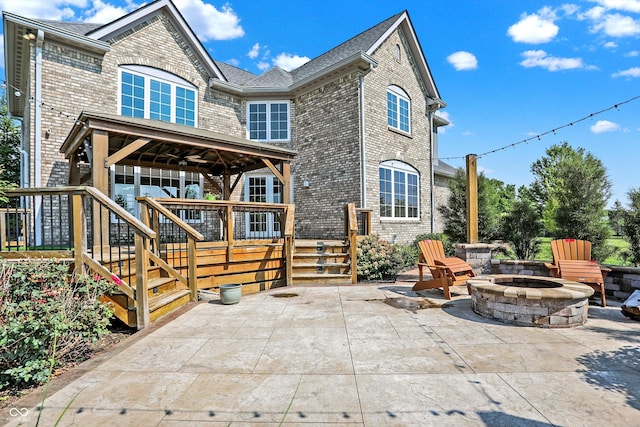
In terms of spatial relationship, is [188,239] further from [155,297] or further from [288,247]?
[288,247]

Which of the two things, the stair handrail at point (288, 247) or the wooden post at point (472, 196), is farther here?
the wooden post at point (472, 196)

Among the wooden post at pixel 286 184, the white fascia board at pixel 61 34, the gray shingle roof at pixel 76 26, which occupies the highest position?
the gray shingle roof at pixel 76 26

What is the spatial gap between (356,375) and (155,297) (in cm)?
354

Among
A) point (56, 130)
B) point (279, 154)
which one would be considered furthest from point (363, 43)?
point (56, 130)

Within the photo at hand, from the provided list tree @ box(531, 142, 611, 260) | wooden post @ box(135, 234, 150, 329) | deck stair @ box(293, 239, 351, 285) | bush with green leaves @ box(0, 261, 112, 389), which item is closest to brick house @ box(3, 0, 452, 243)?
deck stair @ box(293, 239, 351, 285)

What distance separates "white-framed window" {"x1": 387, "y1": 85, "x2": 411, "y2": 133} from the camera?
1230 centimetres

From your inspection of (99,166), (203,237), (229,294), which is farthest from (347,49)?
(229,294)

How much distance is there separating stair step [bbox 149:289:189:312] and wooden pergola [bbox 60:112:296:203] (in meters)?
2.18

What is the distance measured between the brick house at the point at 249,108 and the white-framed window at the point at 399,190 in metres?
0.07

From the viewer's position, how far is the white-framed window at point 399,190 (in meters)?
11.7

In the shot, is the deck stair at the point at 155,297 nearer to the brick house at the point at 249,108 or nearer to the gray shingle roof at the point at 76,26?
the brick house at the point at 249,108

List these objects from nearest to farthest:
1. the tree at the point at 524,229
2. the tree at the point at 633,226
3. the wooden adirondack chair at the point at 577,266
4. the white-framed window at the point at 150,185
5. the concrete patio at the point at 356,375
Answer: the concrete patio at the point at 356,375
the wooden adirondack chair at the point at 577,266
the tree at the point at 633,226
the white-framed window at the point at 150,185
the tree at the point at 524,229

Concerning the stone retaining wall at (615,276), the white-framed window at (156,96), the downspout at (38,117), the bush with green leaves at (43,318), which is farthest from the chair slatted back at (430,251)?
the downspout at (38,117)

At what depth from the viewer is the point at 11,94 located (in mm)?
11008
